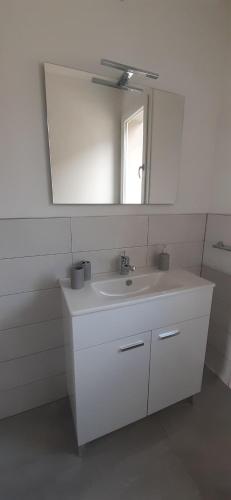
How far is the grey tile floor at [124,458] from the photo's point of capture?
1026 mm

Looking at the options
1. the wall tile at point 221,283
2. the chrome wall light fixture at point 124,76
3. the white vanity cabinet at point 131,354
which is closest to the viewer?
the white vanity cabinet at point 131,354

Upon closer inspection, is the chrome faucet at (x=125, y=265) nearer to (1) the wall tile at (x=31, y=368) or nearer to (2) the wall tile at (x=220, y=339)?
(1) the wall tile at (x=31, y=368)

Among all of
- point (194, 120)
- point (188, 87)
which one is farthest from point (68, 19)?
point (194, 120)

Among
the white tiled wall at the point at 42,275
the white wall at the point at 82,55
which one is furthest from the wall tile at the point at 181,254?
the white wall at the point at 82,55

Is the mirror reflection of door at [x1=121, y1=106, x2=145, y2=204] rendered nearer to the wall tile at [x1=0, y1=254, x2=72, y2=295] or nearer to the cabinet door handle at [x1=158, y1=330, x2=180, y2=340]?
the wall tile at [x1=0, y1=254, x2=72, y2=295]

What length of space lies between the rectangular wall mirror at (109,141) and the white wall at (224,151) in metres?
0.35

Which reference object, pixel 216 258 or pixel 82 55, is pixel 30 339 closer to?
pixel 216 258

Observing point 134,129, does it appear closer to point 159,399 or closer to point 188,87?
point 188,87

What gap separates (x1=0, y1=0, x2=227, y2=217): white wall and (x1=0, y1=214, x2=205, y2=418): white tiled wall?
0.09 m

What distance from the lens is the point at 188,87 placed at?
1.42 metres

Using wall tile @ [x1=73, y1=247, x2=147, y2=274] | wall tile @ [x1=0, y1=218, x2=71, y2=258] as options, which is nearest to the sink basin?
wall tile @ [x1=73, y1=247, x2=147, y2=274]

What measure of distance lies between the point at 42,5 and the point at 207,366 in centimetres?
255

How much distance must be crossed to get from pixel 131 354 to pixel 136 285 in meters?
0.44

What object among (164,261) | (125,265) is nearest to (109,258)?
(125,265)
